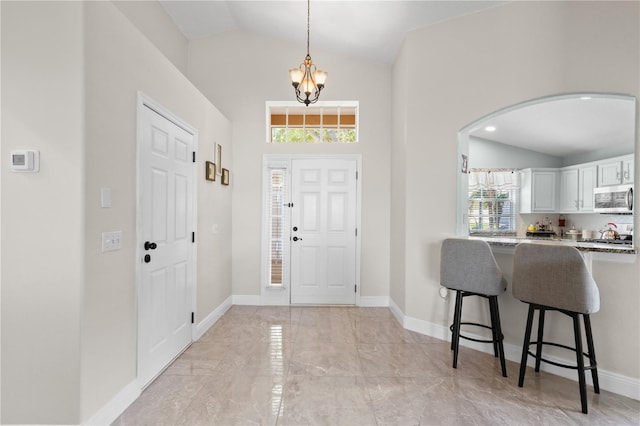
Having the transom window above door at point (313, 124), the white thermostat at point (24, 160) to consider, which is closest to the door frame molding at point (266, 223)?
the transom window above door at point (313, 124)

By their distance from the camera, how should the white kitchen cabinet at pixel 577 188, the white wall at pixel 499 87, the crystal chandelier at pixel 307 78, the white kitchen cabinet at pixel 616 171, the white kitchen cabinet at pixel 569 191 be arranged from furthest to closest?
the white kitchen cabinet at pixel 569 191 → the white kitchen cabinet at pixel 577 188 → the crystal chandelier at pixel 307 78 → the white kitchen cabinet at pixel 616 171 → the white wall at pixel 499 87

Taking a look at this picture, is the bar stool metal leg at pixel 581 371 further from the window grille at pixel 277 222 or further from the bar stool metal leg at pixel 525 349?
the window grille at pixel 277 222

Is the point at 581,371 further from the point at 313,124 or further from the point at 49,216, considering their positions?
the point at 313,124

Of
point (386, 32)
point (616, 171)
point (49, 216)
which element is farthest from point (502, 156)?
point (49, 216)

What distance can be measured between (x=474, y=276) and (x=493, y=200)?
3.36 m

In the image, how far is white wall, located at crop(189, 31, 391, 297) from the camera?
4.46 m

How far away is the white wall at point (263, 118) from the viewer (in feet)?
14.6

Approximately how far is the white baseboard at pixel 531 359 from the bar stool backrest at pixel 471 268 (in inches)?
27.4

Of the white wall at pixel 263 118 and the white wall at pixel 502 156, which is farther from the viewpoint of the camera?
the white wall at pixel 502 156

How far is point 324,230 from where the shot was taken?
14.8 feet

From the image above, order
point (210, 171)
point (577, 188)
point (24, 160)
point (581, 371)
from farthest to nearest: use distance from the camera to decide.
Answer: point (577, 188) < point (210, 171) < point (581, 371) < point (24, 160)

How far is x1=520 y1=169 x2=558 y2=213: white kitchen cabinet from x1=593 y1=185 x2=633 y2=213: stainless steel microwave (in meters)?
1.04

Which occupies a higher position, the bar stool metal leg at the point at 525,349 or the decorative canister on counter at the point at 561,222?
the decorative canister on counter at the point at 561,222

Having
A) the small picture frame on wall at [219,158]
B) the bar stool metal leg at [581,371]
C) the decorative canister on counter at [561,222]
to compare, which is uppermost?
the small picture frame on wall at [219,158]
